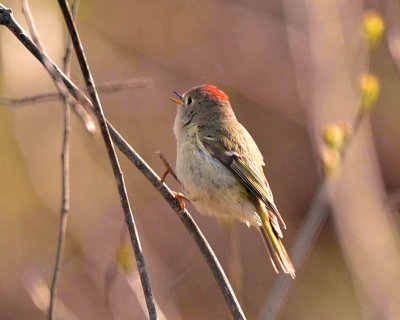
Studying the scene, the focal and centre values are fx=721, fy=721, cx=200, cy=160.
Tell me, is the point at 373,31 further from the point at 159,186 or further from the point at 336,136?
the point at 159,186

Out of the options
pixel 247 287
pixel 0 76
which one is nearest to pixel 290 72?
pixel 247 287

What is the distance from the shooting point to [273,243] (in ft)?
9.37

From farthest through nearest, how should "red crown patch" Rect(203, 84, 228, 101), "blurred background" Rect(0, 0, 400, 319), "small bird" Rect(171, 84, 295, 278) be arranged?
"blurred background" Rect(0, 0, 400, 319)
"red crown patch" Rect(203, 84, 228, 101)
"small bird" Rect(171, 84, 295, 278)

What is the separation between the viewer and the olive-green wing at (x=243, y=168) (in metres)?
2.92

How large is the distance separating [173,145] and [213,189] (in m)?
3.37

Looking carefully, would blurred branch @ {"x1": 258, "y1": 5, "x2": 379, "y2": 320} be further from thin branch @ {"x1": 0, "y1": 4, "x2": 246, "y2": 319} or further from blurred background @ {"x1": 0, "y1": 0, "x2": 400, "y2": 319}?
blurred background @ {"x1": 0, "y1": 0, "x2": 400, "y2": 319}

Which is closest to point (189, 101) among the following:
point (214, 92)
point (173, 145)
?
point (214, 92)

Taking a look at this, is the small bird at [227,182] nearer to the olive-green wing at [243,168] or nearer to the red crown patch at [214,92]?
the olive-green wing at [243,168]

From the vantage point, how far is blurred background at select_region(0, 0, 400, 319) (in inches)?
191

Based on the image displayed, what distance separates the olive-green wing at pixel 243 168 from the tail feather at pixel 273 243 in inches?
2.4

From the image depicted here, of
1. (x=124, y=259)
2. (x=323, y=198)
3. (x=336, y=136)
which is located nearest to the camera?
→ (x=124, y=259)

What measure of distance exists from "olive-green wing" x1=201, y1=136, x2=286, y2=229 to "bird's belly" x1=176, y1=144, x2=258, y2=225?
35 mm

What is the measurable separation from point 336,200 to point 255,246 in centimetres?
162

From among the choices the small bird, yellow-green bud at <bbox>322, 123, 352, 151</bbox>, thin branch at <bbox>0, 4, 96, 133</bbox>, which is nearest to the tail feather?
the small bird
